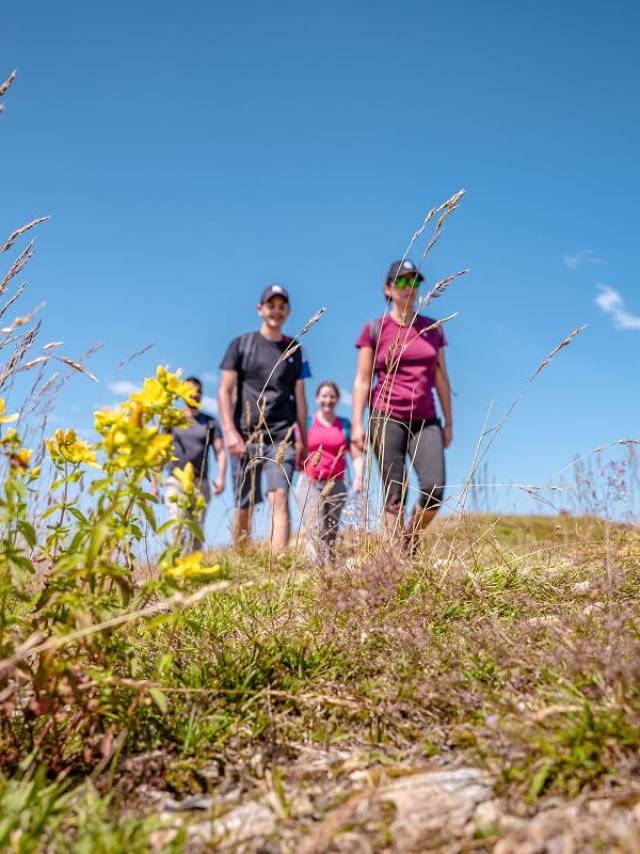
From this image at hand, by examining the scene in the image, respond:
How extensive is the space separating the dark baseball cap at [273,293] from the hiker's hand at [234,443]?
1181 mm

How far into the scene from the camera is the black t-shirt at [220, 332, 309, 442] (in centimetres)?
615

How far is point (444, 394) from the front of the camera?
5617mm

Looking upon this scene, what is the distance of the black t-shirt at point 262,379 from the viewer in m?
6.15

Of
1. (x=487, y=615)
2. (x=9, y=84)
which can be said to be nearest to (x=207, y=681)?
(x=487, y=615)

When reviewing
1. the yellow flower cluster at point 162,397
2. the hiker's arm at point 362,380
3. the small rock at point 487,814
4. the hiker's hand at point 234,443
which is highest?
the hiker's arm at point 362,380

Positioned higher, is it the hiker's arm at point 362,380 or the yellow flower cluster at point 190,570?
the hiker's arm at point 362,380

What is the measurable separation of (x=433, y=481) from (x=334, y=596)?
6.88ft

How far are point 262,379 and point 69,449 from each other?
3946 millimetres

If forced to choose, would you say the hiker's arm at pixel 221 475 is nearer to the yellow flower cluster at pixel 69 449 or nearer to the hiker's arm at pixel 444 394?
the hiker's arm at pixel 444 394

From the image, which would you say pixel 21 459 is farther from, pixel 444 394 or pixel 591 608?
pixel 444 394

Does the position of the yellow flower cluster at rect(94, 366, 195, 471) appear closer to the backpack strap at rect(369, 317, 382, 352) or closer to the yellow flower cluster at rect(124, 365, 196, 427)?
the yellow flower cluster at rect(124, 365, 196, 427)

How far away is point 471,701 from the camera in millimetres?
2207

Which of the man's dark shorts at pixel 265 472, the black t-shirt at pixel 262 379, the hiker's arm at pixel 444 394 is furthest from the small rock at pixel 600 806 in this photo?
the black t-shirt at pixel 262 379

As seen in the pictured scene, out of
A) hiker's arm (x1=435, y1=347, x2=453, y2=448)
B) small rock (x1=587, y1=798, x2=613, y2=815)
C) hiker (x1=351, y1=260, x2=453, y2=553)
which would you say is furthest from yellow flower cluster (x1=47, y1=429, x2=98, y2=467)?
hiker's arm (x1=435, y1=347, x2=453, y2=448)
